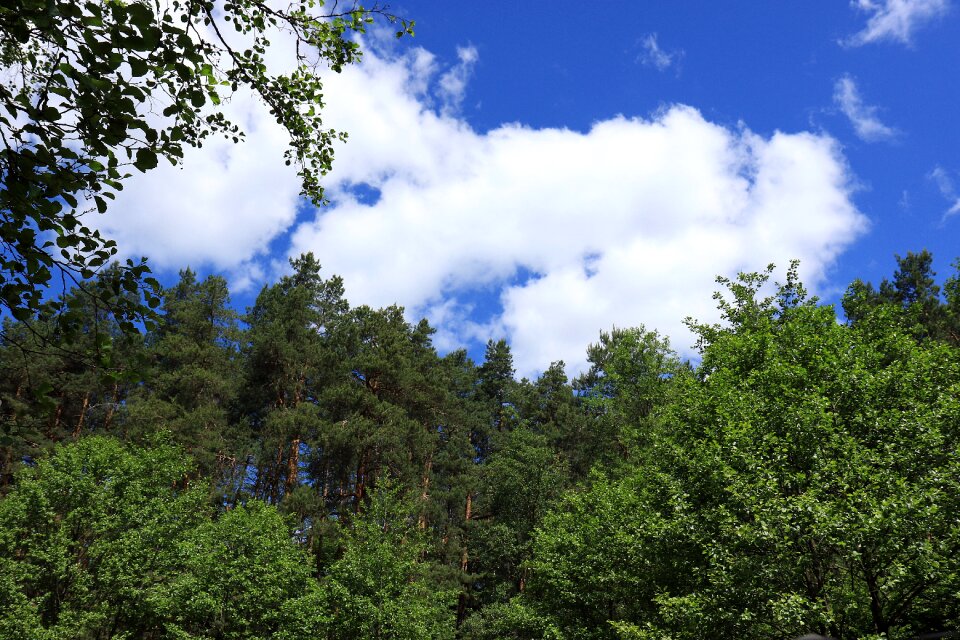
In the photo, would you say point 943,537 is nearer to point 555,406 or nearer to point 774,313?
point 774,313

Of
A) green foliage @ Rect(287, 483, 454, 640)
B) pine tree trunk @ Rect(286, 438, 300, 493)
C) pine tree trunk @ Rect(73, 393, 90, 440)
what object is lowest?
green foliage @ Rect(287, 483, 454, 640)

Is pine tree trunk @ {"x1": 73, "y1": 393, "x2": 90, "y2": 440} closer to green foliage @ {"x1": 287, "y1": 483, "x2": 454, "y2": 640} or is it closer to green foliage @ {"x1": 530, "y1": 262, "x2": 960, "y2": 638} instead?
green foliage @ {"x1": 287, "y1": 483, "x2": 454, "y2": 640}

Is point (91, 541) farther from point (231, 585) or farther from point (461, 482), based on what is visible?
point (461, 482)

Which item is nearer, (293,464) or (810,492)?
(810,492)

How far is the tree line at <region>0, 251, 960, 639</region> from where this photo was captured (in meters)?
12.1

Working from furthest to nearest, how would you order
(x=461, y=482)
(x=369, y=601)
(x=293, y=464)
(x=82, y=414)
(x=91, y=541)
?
1. (x=461, y=482)
2. (x=82, y=414)
3. (x=293, y=464)
4. (x=91, y=541)
5. (x=369, y=601)

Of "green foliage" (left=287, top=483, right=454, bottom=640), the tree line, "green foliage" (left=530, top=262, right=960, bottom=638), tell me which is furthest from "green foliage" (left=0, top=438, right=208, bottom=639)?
"green foliage" (left=530, top=262, right=960, bottom=638)

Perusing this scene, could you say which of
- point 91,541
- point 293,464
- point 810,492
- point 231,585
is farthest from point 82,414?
point 810,492

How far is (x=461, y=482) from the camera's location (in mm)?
41188

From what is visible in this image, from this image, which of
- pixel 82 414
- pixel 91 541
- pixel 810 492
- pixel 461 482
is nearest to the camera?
pixel 810 492

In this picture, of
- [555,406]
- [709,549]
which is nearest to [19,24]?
[709,549]

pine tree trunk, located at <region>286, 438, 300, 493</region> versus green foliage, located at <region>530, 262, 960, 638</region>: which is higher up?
pine tree trunk, located at <region>286, 438, 300, 493</region>

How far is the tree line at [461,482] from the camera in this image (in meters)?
12.1

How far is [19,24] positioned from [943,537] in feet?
49.9
